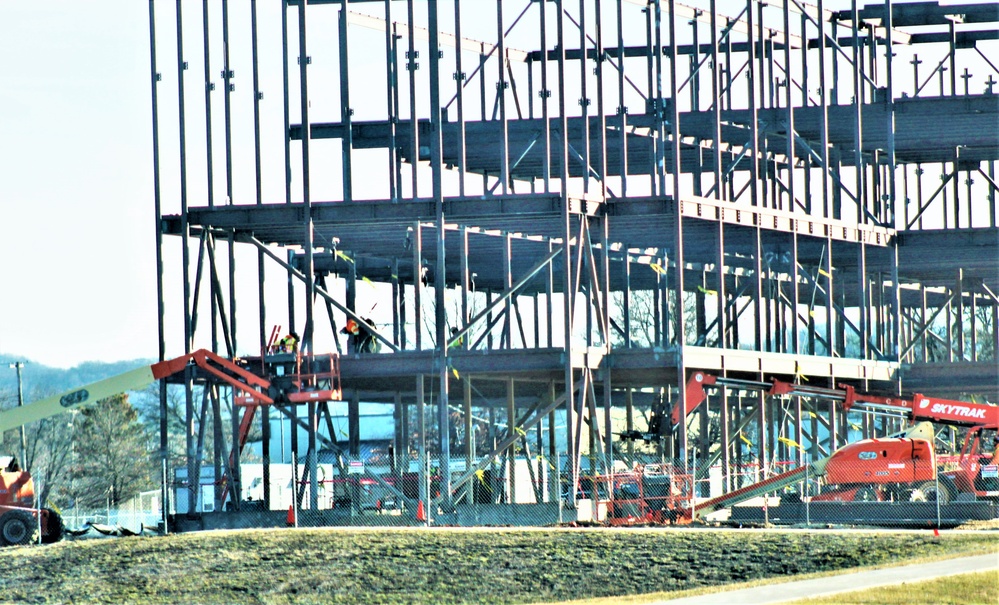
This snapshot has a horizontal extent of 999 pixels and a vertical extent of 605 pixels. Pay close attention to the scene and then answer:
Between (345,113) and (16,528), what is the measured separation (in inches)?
701

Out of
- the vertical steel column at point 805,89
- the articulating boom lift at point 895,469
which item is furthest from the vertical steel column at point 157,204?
the vertical steel column at point 805,89

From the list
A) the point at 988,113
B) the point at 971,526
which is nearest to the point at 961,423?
the point at 971,526

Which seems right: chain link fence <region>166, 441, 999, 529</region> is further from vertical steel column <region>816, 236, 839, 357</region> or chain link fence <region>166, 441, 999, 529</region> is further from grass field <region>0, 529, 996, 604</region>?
vertical steel column <region>816, 236, 839, 357</region>

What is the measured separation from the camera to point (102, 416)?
9256cm

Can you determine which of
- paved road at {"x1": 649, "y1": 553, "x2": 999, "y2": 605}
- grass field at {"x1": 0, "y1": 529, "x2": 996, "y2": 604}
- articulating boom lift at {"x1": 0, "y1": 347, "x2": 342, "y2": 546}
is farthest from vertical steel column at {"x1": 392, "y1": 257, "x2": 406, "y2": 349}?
paved road at {"x1": 649, "y1": 553, "x2": 999, "y2": 605}

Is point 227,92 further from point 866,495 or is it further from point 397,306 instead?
point 866,495

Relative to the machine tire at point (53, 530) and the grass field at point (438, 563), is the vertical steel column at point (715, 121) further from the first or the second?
the machine tire at point (53, 530)

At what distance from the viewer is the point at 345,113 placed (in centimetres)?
5222

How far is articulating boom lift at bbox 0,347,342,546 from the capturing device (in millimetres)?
40250

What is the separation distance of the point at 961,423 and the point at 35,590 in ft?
78.2

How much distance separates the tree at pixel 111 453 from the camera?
88562mm

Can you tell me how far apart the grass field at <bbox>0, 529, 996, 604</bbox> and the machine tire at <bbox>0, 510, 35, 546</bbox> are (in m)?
3.61

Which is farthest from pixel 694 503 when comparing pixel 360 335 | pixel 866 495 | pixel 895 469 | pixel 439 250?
pixel 360 335

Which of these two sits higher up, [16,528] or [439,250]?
[439,250]
